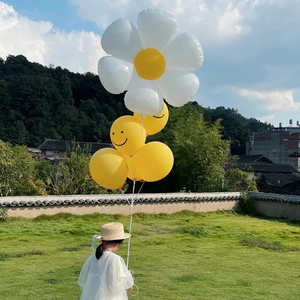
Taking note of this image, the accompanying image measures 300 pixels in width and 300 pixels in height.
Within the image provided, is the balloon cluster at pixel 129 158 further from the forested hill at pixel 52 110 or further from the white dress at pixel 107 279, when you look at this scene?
the forested hill at pixel 52 110

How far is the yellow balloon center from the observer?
175 inches

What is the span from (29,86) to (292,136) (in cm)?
3035

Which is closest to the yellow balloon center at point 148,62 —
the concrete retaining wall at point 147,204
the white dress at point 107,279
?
the white dress at point 107,279

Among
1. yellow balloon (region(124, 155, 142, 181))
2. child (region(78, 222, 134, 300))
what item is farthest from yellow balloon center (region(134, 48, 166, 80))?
child (region(78, 222, 134, 300))

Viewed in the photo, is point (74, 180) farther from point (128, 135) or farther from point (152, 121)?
point (128, 135)

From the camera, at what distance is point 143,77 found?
451cm

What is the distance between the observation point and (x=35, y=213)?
9930 mm

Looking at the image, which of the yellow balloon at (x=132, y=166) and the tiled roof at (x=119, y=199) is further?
the tiled roof at (x=119, y=199)

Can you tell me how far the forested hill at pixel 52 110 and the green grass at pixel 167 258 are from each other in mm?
30442

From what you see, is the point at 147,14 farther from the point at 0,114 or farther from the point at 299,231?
the point at 0,114

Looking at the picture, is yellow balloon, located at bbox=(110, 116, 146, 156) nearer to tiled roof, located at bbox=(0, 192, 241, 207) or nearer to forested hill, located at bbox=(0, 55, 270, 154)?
tiled roof, located at bbox=(0, 192, 241, 207)

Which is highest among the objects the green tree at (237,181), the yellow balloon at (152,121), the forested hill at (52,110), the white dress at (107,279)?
the forested hill at (52,110)

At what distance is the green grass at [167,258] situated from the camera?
4637 mm

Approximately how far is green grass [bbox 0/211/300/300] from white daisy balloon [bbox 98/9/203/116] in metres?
2.33
